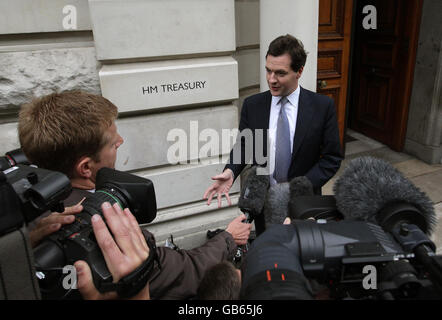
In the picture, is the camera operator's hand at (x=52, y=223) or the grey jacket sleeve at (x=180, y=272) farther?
the grey jacket sleeve at (x=180, y=272)

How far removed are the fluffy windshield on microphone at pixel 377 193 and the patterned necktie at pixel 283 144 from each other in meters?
1.18

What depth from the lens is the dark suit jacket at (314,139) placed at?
7.06 feet

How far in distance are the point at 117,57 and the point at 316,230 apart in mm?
2303

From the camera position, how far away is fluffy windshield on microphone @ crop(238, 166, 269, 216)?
1.76m

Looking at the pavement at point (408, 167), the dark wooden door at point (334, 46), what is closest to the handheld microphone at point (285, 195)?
the pavement at point (408, 167)

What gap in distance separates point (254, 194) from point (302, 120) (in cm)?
70

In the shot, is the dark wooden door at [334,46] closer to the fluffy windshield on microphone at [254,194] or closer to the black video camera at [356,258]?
the fluffy windshield on microphone at [254,194]

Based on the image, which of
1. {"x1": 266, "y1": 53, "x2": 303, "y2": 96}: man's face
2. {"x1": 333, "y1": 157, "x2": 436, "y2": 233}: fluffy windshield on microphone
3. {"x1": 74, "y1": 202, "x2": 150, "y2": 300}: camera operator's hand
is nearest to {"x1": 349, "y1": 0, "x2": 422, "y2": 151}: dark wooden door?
{"x1": 266, "y1": 53, "x2": 303, "y2": 96}: man's face

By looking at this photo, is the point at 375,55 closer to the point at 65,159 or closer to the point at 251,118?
the point at 251,118

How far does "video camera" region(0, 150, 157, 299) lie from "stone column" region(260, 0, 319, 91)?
7.80 ft

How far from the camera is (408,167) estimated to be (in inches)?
179

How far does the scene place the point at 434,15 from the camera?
414 centimetres

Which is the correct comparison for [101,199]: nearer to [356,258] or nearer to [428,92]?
[356,258]

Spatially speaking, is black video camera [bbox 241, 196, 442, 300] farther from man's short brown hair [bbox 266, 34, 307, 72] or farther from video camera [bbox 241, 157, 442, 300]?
man's short brown hair [bbox 266, 34, 307, 72]
